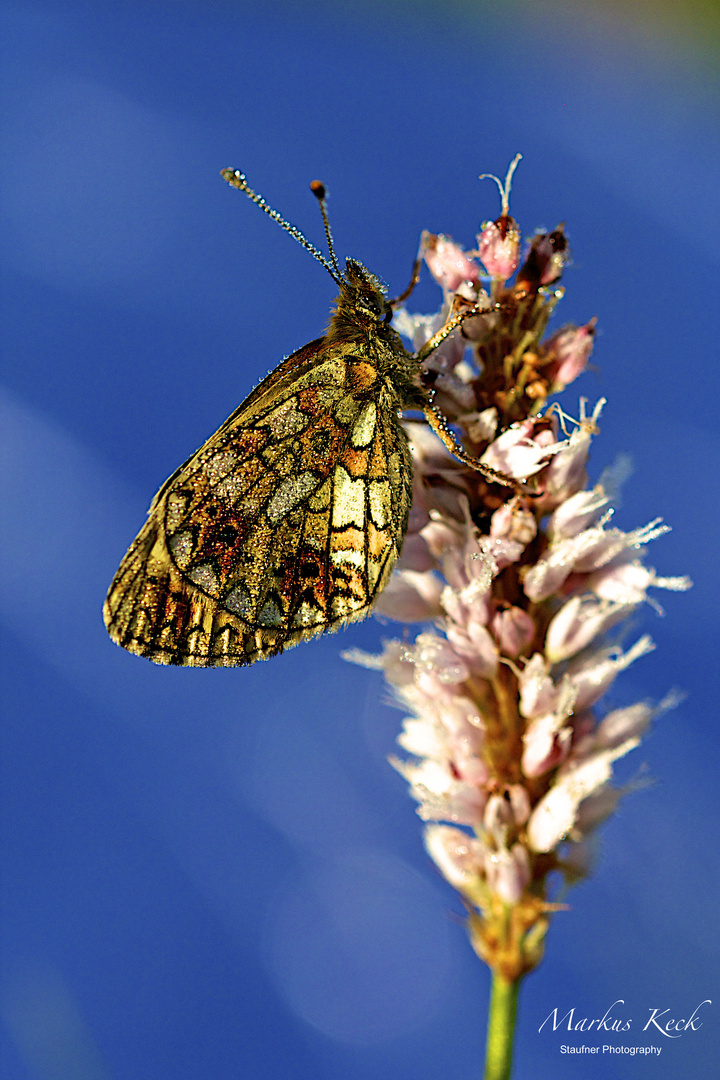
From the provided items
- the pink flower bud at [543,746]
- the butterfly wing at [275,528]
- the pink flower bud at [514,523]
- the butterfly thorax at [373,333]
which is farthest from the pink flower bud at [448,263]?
the pink flower bud at [543,746]

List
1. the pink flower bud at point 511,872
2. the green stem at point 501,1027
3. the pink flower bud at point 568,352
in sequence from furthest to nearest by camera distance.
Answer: the pink flower bud at point 568,352, the pink flower bud at point 511,872, the green stem at point 501,1027

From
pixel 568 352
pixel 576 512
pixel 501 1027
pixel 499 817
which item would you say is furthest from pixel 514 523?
pixel 501 1027

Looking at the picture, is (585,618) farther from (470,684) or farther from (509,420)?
(509,420)

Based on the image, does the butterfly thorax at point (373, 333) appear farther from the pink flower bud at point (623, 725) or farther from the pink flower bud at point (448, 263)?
the pink flower bud at point (623, 725)

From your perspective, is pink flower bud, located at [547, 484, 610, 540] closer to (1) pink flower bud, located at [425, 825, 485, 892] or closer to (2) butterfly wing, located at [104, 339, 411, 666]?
(2) butterfly wing, located at [104, 339, 411, 666]

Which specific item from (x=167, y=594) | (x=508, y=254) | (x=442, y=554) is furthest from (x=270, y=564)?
(x=508, y=254)

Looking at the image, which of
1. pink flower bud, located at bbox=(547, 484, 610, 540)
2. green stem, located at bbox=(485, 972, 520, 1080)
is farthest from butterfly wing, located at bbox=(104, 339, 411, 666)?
green stem, located at bbox=(485, 972, 520, 1080)
